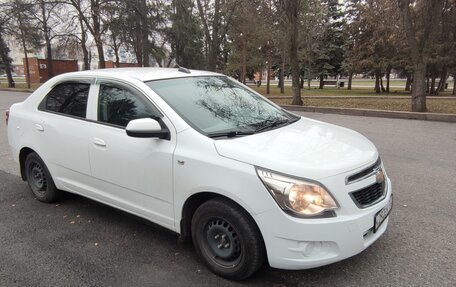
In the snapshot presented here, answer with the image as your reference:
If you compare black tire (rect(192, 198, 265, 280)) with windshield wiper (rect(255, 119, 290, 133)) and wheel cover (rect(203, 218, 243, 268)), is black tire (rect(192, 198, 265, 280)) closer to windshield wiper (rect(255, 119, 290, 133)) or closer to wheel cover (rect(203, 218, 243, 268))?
wheel cover (rect(203, 218, 243, 268))

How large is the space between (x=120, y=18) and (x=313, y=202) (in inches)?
905

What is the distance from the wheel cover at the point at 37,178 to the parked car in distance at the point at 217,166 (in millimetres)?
250

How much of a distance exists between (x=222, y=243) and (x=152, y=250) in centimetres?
85

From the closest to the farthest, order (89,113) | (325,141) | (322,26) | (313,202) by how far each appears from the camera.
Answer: (313,202) → (325,141) → (89,113) → (322,26)

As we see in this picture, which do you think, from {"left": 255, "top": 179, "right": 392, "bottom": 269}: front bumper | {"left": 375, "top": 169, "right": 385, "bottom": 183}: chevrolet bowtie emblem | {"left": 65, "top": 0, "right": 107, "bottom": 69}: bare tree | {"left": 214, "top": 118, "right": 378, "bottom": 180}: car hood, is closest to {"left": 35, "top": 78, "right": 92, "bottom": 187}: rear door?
{"left": 214, "top": 118, "right": 378, "bottom": 180}: car hood

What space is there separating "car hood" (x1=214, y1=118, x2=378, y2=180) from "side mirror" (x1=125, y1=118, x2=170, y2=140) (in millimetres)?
546

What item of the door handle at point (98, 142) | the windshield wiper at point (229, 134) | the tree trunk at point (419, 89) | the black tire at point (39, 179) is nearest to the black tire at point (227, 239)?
the windshield wiper at point (229, 134)

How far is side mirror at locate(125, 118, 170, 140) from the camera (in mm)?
3168

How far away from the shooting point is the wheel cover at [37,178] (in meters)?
4.75

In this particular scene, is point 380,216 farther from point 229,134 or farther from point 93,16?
A: point 93,16

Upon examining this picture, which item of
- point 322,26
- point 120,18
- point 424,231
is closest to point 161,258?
point 424,231

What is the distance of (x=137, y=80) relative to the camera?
3.71m

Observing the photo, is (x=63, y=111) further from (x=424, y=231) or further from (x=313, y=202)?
(x=424, y=231)

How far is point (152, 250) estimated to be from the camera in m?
3.58
